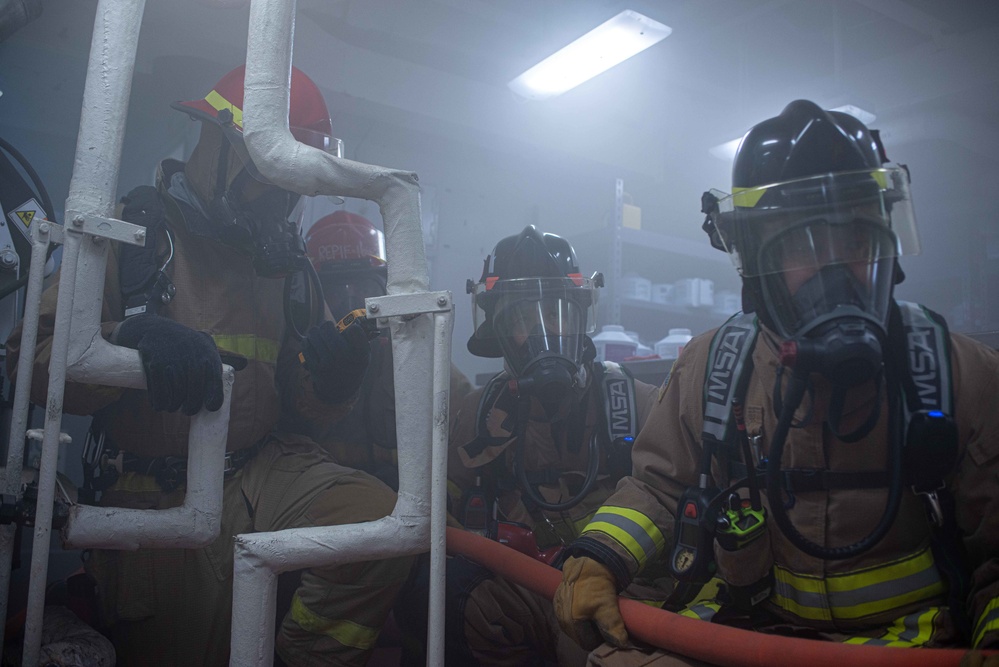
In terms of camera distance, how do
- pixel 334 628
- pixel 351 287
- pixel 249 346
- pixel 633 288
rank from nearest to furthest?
pixel 334 628
pixel 249 346
pixel 351 287
pixel 633 288

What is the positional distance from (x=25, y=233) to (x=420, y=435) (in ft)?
4.65

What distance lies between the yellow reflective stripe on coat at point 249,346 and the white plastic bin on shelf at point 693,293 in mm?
3386

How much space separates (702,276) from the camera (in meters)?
5.46

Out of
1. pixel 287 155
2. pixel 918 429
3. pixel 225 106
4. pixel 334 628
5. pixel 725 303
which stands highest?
pixel 225 106

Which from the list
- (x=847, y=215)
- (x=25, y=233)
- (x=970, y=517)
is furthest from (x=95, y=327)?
(x=970, y=517)

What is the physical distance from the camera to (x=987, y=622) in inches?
41.5

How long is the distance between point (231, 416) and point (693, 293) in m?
3.65

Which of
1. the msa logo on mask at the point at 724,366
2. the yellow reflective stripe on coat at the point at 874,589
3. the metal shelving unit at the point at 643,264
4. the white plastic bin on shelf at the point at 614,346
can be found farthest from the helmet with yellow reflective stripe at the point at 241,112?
the metal shelving unit at the point at 643,264

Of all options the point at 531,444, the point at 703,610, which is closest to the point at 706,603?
the point at 703,610

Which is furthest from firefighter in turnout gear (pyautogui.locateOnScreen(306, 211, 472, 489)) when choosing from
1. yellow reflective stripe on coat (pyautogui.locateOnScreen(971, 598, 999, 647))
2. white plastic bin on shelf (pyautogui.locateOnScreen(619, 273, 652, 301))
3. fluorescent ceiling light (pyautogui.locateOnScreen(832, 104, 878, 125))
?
fluorescent ceiling light (pyautogui.locateOnScreen(832, 104, 878, 125))

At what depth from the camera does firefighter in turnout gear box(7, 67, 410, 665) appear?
1.70 metres

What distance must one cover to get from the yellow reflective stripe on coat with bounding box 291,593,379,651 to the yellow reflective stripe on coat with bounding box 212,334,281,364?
68cm

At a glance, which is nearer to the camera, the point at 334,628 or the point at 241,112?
the point at 334,628

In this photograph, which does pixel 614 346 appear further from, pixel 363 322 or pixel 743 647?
pixel 743 647
